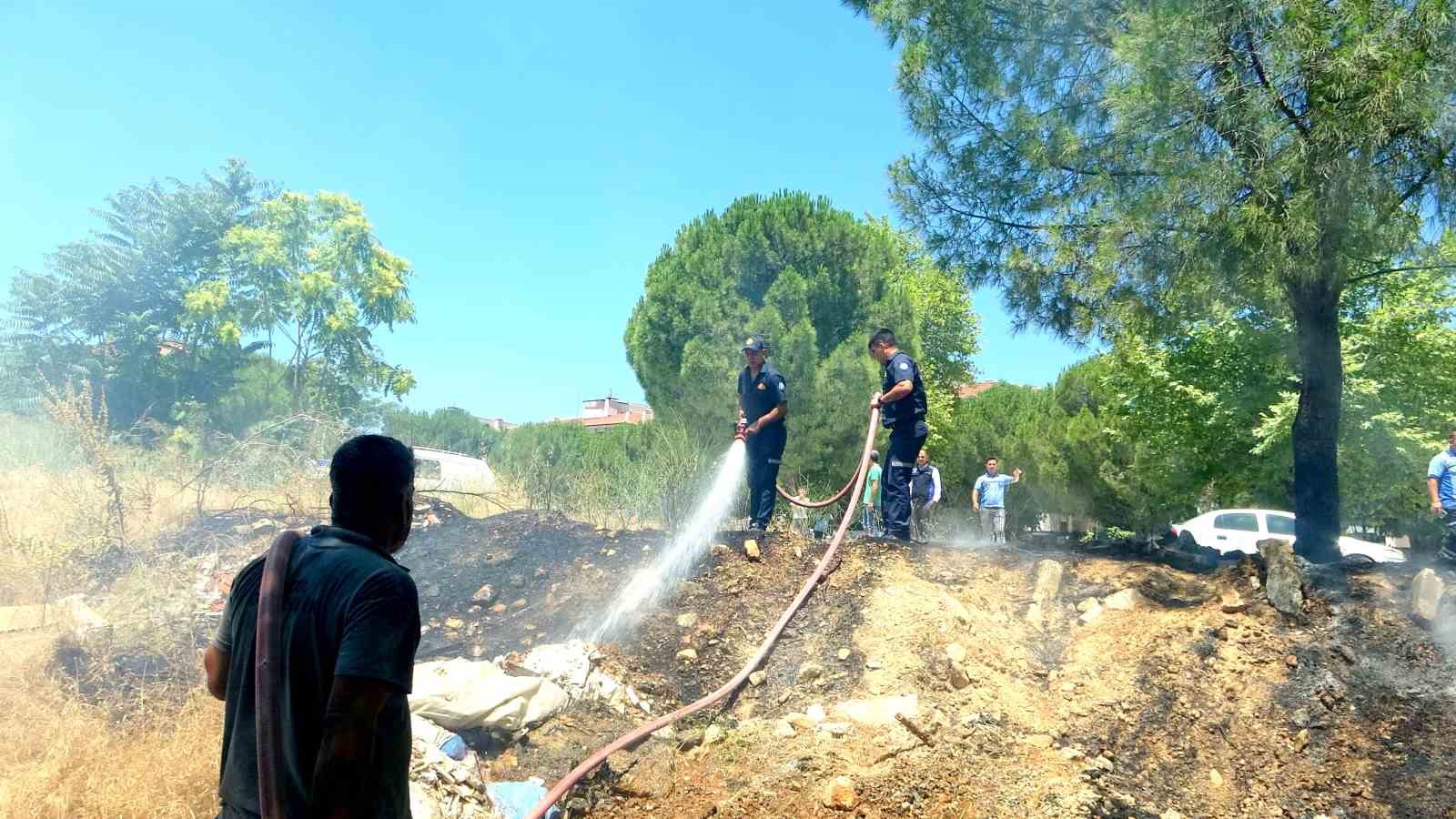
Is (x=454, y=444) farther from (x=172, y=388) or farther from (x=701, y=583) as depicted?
(x=701, y=583)

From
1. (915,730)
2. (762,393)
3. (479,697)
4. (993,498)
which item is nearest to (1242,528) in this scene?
(993,498)

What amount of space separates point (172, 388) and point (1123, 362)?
22179 mm

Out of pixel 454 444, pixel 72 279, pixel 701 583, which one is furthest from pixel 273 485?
pixel 454 444

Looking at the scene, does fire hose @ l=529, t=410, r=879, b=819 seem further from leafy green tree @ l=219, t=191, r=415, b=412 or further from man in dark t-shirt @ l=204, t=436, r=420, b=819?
leafy green tree @ l=219, t=191, r=415, b=412

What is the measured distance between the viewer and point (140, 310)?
73.7ft

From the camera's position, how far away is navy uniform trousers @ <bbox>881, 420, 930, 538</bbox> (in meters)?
7.23

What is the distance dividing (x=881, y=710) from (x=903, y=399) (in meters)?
2.64

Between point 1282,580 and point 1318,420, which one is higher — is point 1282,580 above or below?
below

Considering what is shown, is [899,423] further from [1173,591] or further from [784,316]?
[784,316]

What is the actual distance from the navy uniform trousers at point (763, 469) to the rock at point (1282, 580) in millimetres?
3586

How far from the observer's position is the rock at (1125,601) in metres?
6.23

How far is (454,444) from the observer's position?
3231cm

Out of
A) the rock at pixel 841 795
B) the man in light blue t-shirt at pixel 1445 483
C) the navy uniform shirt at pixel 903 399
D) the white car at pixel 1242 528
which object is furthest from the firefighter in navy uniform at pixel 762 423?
the white car at pixel 1242 528

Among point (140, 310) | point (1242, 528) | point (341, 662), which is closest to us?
point (341, 662)
